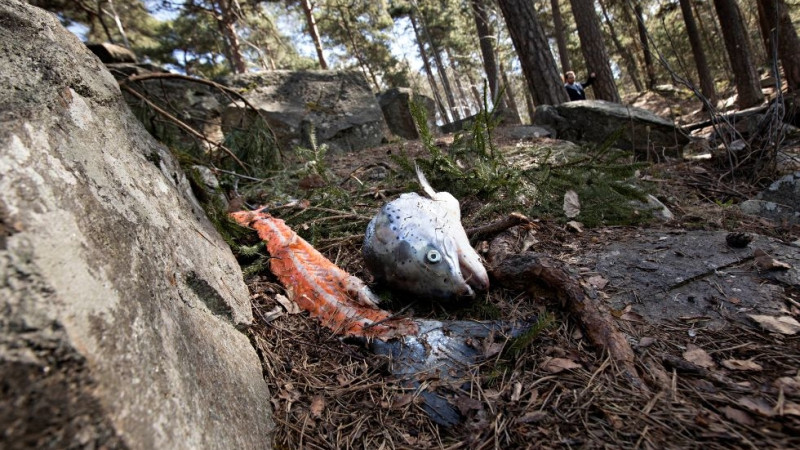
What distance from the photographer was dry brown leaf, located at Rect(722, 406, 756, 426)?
115cm

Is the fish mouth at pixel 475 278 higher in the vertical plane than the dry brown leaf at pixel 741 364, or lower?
higher

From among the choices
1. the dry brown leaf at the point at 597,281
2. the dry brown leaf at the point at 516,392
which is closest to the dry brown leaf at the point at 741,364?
the dry brown leaf at the point at 597,281

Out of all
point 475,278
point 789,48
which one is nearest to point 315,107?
point 475,278

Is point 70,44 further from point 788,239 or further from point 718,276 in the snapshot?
point 788,239

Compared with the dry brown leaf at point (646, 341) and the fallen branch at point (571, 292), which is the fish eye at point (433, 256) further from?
the dry brown leaf at point (646, 341)

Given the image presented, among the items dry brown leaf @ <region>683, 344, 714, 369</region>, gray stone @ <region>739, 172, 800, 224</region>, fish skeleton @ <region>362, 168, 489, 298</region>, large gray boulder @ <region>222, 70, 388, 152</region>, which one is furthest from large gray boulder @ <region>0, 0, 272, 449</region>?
large gray boulder @ <region>222, 70, 388, 152</region>

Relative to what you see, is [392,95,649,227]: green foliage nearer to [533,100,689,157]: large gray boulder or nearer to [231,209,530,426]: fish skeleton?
[231,209,530,426]: fish skeleton

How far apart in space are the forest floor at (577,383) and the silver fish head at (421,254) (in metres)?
0.14

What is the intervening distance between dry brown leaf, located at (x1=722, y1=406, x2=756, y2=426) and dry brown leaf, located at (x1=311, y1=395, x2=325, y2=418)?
1387 mm

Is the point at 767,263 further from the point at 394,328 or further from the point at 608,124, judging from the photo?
the point at 608,124

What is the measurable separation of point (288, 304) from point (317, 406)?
79 cm

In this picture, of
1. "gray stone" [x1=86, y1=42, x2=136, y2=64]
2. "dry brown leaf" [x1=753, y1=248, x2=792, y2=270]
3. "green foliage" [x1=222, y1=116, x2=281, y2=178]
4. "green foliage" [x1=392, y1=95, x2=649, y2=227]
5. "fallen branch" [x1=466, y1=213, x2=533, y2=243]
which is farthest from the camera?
"gray stone" [x1=86, y1=42, x2=136, y2=64]

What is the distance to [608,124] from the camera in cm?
628

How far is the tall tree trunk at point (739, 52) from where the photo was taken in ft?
29.4
